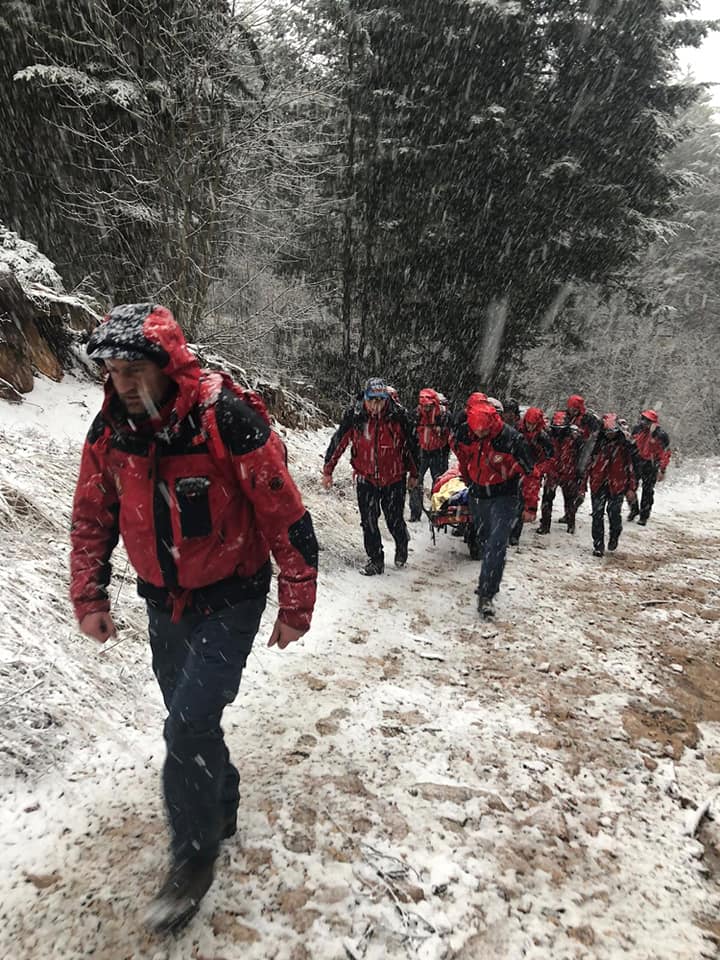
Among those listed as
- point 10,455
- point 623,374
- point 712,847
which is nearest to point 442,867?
point 712,847

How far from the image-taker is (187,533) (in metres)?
2.02

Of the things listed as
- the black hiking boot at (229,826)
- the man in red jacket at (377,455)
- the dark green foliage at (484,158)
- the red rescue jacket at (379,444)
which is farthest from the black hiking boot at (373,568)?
the dark green foliage at (484,158)

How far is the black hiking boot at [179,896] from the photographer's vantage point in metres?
2.15

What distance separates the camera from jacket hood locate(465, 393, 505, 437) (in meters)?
5.45

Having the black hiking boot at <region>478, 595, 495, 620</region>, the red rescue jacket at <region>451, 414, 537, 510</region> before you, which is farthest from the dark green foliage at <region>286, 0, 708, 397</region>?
the black hiking boot at <region>478, 595, 495, 620</region>

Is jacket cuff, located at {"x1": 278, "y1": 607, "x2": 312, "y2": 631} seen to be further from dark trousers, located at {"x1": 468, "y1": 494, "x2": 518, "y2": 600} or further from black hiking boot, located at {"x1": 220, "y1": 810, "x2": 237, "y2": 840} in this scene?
dark trousers, located at {"x1": 468, "y1": 494, "x2": 518, "y2": 600}

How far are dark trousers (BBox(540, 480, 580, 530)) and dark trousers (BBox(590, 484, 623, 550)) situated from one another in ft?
3.48

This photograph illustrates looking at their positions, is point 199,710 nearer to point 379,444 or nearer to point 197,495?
point 197,495

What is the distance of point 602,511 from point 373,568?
13.3ft

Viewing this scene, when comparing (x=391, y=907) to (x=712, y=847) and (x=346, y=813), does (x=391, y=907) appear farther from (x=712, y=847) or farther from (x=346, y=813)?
(x=712, y=847)

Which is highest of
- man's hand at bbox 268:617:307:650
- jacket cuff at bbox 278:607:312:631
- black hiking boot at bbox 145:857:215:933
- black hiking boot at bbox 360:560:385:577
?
jacket cuff at bbox 278:607:312:631

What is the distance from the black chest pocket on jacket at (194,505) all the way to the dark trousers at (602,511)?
7.76 meters

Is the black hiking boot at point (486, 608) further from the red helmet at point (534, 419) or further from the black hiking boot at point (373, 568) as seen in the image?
the red helmet at point (534, 419)

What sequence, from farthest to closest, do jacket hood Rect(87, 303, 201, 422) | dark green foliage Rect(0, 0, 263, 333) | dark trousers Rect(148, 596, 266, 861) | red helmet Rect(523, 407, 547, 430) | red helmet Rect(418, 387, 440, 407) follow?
red helmet Rect(418, 387, 440, 407), dark green foliage Rect(0, 0, 263, 333), red helmet Rect(523, 407, 547, 430), dark trousers Rect(148, 596, 266, 861), jacket hood Rect(87, 303, 201, 422)
